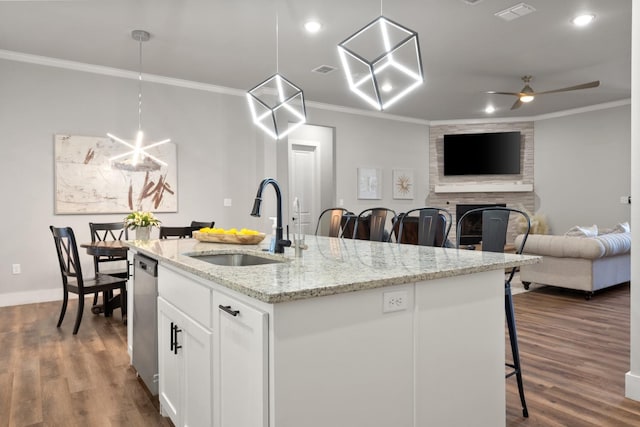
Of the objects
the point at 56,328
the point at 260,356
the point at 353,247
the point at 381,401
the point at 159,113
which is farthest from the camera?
the point at 159,113

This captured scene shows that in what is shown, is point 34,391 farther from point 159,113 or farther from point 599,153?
point 599,153

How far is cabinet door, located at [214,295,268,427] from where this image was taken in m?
1.27

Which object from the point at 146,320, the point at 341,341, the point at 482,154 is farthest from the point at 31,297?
the point at 482,154

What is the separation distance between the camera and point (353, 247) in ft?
8.23

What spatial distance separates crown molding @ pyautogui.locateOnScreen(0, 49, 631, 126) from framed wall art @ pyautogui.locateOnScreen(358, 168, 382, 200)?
3.48 feet

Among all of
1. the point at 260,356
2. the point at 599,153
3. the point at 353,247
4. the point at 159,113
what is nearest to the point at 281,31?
the point at 159,113

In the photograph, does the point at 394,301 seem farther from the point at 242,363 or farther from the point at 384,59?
the point at 384,59

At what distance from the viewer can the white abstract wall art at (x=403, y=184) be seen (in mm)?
8656

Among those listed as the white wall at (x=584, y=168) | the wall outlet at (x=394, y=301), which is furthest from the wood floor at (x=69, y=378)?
the white wall at (x=584, y=168)

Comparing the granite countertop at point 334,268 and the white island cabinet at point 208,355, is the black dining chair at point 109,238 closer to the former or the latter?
the granite countertop at point 334,268

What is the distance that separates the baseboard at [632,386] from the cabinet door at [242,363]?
90.9 inches

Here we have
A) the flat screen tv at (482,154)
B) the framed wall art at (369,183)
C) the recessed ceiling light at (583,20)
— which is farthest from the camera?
the flat screen tv at (482,154)

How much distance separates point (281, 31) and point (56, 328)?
11.4ft

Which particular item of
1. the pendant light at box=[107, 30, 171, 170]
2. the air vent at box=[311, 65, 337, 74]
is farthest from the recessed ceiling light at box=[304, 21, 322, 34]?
the pendant light at box=[107, 30, 171, 170]
